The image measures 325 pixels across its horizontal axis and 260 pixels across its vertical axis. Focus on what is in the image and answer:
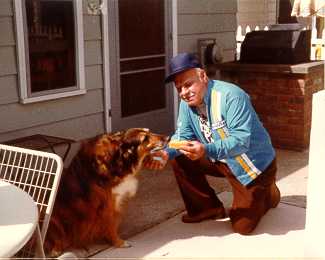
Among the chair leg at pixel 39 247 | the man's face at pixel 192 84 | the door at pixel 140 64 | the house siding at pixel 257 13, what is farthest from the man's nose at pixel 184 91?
the house siding at pixel 257 13

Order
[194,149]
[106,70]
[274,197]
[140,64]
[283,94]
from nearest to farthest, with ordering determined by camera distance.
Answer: [194,149]
[274,197]
[106,70]
[140,64]
[283,94]

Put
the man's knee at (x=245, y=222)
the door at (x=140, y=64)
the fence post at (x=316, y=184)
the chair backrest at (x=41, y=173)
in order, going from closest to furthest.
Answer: the chair backrest at (x=41, y=173) → the fence post at (x=316, y=184) → the man's knee at (x=245, y=222) → the door at (x=140, y=64)

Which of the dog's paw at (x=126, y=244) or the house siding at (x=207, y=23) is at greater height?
the house siding at (x=207, y=23)

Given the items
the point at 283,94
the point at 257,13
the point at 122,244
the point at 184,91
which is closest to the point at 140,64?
the point at 283,94

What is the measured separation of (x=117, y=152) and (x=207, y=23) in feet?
11.6

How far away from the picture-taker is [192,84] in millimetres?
3457

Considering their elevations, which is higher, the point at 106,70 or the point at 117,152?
the point at 106,70

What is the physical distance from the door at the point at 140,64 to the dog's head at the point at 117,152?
2.23 m

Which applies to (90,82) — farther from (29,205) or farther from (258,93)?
(29,205)

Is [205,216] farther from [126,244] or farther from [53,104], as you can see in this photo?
[53,104]

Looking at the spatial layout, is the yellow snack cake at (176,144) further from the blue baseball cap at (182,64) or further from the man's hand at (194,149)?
the blue baseball cap at (182,64)

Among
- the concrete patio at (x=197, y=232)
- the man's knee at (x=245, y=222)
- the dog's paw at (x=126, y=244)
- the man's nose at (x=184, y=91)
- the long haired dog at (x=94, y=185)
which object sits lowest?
the concrete patio at (x=197, y=232)

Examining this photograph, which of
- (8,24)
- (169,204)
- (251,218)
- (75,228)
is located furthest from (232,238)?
(8,24)

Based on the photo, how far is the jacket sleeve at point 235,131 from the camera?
3.41 metres
